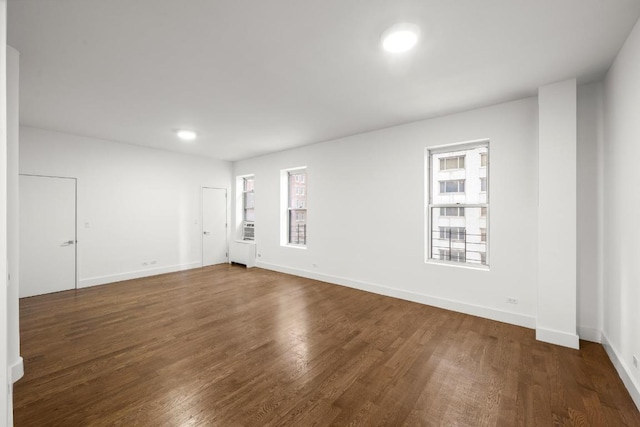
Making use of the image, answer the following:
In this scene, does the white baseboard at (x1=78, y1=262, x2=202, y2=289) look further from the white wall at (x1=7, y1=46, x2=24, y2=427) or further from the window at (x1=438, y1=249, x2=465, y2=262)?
the window at (x1=438, y1=249, x2=465, y2=262)

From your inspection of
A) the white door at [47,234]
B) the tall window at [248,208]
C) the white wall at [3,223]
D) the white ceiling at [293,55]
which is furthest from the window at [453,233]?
the white door at [47,234]

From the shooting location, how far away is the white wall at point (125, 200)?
4.87 m

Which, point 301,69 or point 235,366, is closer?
point 235,366

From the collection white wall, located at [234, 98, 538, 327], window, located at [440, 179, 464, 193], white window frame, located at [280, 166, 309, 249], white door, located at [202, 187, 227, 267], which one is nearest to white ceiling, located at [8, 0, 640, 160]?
white wall, located at [234, 98, 538, 327]

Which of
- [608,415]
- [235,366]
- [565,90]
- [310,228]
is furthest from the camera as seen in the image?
[310,228]

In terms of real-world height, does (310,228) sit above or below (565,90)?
below

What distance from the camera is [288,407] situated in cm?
199

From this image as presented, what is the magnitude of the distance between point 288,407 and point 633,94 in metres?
3.65

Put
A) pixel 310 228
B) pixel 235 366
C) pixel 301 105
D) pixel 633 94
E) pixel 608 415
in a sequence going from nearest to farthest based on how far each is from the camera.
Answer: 1. pixel 608 415
2. pixel 633 94
3. pixel 235 366
4. pixel 301 105
5. pixel 310 228

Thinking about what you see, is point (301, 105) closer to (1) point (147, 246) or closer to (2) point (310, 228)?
(2) point (310, 228)

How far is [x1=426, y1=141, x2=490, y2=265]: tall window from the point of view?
3840mm

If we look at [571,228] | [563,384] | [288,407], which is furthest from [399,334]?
[571,228]

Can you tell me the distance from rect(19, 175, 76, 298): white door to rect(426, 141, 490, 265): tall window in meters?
6.32

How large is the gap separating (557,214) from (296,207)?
4670 millimetres
